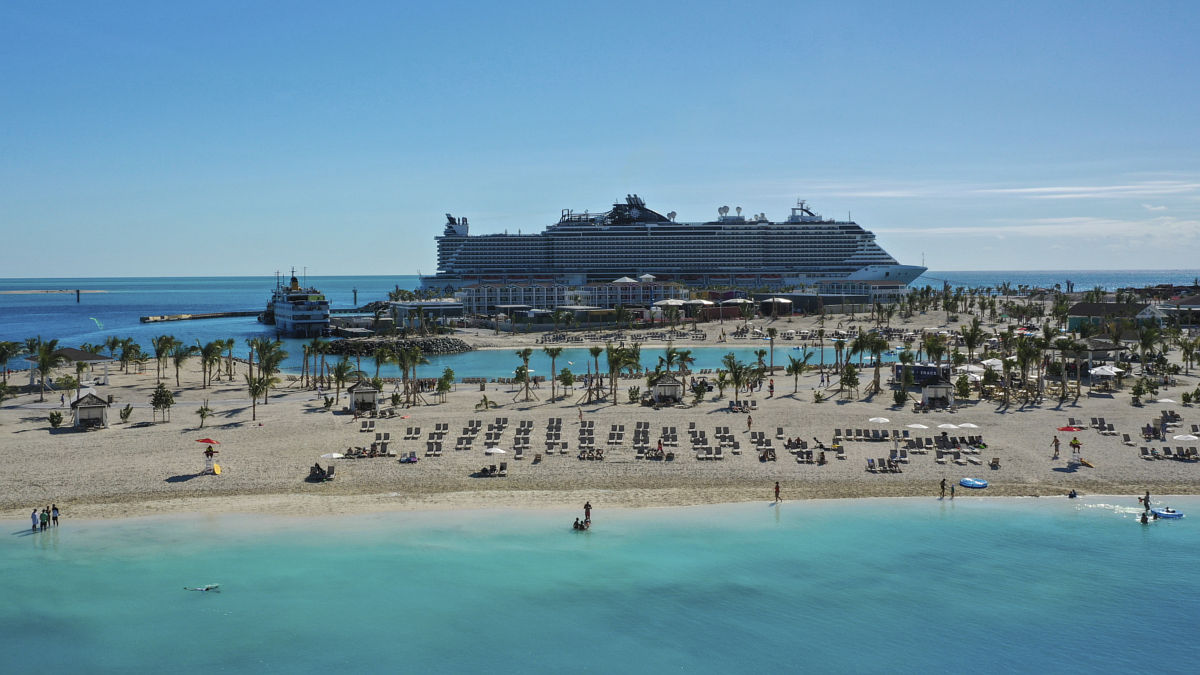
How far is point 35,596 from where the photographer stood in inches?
702

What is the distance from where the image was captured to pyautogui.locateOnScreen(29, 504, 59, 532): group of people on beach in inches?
813

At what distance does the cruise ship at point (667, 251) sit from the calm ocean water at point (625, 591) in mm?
100048

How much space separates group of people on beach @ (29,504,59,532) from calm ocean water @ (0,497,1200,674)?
430 mm

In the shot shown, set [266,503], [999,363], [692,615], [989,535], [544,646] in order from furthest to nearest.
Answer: [999,363] → [266,503] → [989,535] → [692,615] → [544,646]

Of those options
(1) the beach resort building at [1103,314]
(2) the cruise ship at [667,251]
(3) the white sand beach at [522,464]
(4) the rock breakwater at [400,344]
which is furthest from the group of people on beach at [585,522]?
(2) the cruise ship at [667,251]

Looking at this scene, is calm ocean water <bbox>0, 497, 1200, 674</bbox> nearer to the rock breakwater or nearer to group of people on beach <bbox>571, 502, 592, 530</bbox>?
group of people on beach <bbox>571, 502, 592, 530</bbox>

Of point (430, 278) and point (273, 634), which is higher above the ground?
point (430, 278)

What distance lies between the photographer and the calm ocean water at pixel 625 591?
1580cm

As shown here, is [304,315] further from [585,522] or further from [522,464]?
[585,522]

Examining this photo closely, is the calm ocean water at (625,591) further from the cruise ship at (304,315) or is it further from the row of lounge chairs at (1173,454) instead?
the cruise ship at (304,315)

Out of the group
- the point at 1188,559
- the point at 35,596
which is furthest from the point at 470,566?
the point at 1188,559

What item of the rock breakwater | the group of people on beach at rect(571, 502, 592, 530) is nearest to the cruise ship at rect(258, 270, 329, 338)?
the rock breakwater

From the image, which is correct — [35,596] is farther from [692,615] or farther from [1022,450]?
[1022,450]

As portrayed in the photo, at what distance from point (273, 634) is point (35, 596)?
547 centimetres
